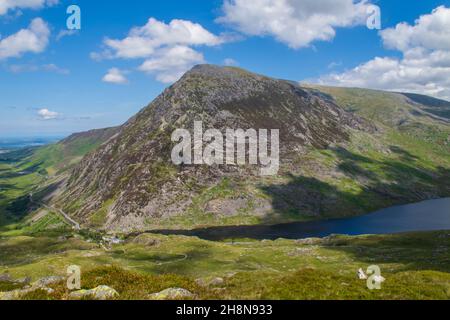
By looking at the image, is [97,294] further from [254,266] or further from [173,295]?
[254,266]

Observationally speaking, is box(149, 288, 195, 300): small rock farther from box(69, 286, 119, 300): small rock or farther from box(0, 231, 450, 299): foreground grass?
box(69, 286, 119, 300): small rock

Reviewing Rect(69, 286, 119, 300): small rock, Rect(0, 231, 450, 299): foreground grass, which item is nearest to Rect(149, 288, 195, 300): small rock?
Rect(0, 231, 450, 299): foreground grass

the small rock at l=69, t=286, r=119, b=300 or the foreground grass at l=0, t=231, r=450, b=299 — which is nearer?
the small rock at l=69, t=286, r=119, b=300

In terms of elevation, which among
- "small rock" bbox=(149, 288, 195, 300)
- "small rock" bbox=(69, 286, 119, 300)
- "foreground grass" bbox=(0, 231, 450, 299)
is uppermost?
"small rock" bbox=(69, 286, 119, 300)

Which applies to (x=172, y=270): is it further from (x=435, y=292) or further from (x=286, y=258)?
(x=435, y=292)

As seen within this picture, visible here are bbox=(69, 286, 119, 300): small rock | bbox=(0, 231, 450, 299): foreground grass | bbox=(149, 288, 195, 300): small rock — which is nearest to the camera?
bbox=(69, 286, 119, 300): small rock

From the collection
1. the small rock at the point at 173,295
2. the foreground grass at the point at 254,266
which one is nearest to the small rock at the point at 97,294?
the foreground grass at the point at 254,266
